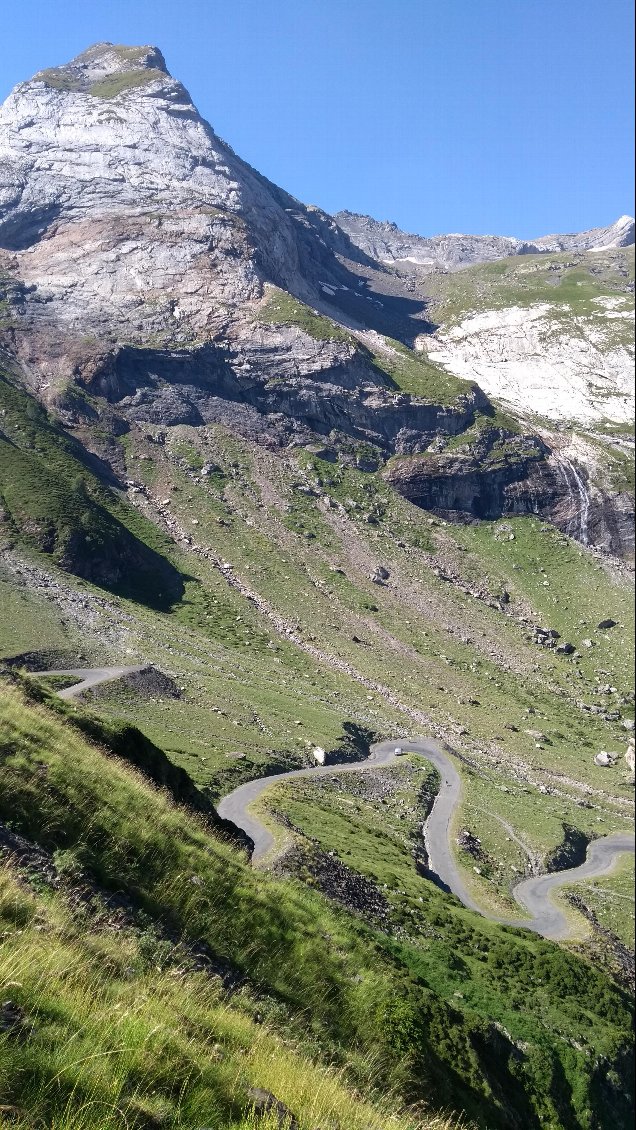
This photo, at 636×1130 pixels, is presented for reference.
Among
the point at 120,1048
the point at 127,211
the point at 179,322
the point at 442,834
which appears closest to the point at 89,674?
the point at 442,834

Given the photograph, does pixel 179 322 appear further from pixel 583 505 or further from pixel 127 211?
pixel 583 505

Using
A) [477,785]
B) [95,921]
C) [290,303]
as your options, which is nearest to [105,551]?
[477,785]

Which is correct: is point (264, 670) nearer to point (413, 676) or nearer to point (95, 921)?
point (413, 676)

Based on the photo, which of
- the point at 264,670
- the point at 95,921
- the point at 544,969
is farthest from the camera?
the point at 264,670

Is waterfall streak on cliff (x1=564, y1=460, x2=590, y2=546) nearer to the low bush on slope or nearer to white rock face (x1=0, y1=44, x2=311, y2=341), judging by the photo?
white rock face (x1=0, y1=44, x2=311, y2=341)

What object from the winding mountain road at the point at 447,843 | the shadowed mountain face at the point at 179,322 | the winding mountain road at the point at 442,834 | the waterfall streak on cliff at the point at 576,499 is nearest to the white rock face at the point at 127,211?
the shadowed mountain face at the point at 179,322

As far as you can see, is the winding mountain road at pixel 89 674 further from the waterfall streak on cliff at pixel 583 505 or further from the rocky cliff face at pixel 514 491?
the waterfall streak on cliff at pixel 583 505

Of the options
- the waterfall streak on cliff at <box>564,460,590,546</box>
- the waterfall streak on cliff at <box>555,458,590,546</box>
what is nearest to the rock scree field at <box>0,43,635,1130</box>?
the waterfall streak on cliff at <box>555,458,590,546</box>
